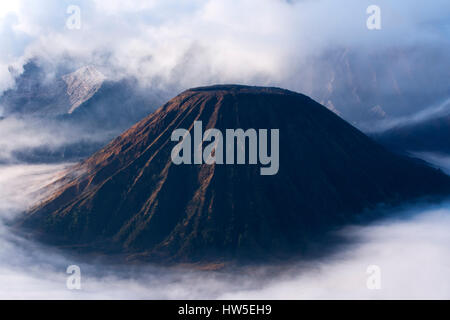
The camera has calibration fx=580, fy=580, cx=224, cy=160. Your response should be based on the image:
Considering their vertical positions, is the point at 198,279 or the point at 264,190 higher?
the point at 264,190

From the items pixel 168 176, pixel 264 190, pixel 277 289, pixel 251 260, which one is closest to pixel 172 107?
pixel 168 176

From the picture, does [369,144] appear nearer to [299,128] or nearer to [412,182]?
[412,182]

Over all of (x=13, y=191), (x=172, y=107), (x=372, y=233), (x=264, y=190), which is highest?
(x=172, y=107)

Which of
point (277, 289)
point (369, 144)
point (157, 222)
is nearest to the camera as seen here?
point (277, 289)

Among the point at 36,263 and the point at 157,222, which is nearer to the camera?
the point at 36,263

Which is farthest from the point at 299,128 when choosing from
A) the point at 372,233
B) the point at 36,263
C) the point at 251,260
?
the point at 36,263

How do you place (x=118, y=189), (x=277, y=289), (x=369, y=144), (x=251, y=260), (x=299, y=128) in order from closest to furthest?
(x=277, y=289) < (x=251, y=260) < (x=118, y=189) < (x=299, y=128) < (x=369, y=144)

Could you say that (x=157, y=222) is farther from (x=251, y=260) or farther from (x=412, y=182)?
(x=412, y=182)
